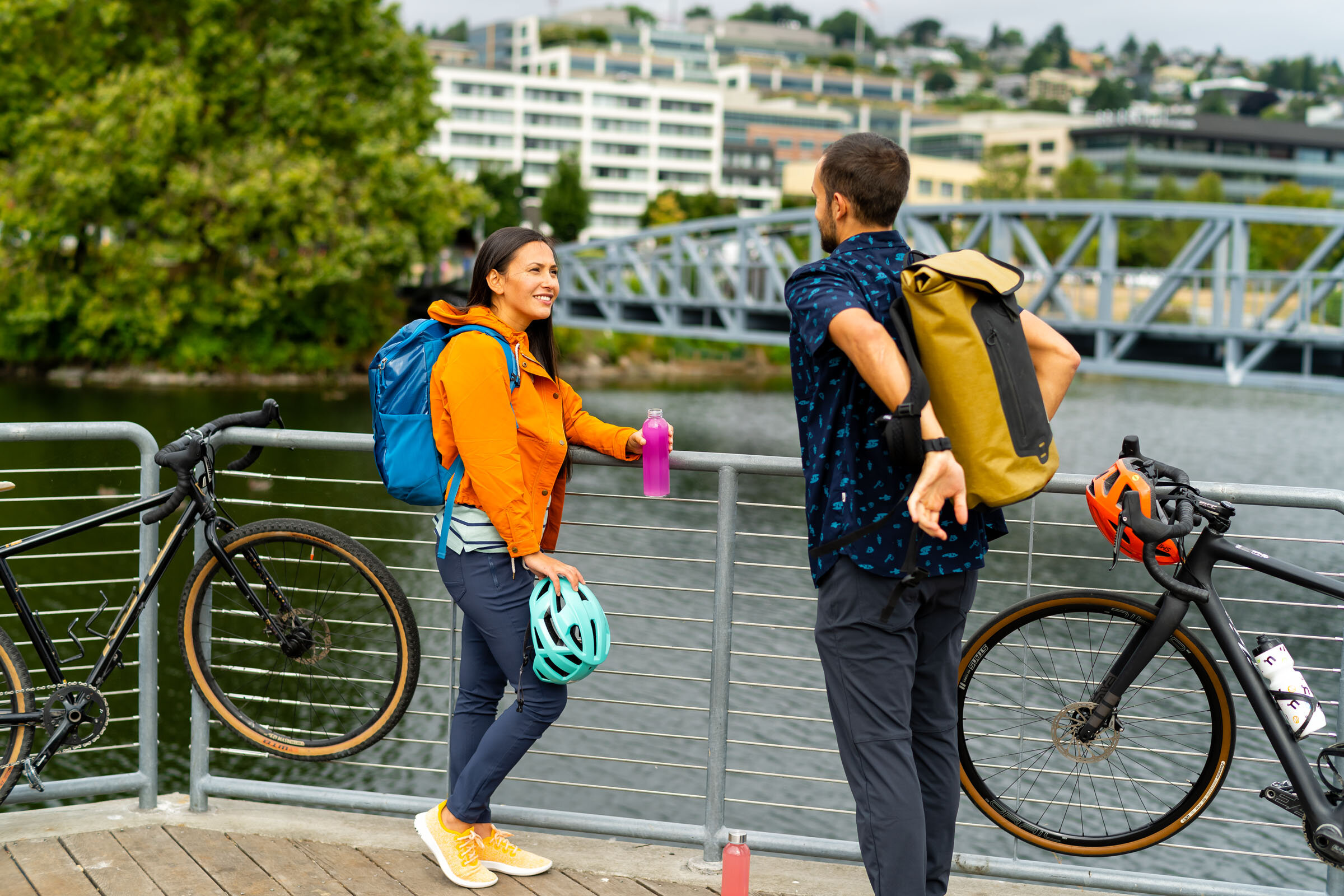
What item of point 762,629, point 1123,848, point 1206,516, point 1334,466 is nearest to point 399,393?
point 1206,516

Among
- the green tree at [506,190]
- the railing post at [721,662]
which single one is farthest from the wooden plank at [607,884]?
the green tree at [506,190]

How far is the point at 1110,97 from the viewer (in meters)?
177

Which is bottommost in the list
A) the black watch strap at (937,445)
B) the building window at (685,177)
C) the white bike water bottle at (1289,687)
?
the white bike water bottle at (1289,687)

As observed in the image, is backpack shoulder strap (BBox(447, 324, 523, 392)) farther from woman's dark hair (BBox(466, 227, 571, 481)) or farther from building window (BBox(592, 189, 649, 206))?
building window (BBox(592, 189, 649, 206))

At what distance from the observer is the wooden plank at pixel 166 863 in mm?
3207

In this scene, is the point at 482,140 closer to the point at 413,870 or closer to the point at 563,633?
the point at 413,870

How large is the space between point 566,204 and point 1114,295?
→ 51.1m

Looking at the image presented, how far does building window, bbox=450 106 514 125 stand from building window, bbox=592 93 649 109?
22.3ft

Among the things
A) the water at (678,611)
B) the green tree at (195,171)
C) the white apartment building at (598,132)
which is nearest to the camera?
the water at (678,611)

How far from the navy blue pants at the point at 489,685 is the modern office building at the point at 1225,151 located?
112 metres

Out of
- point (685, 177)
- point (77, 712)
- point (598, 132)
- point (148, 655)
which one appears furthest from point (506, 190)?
point (77, 712)

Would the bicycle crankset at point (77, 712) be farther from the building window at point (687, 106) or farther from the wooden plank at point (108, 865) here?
the building window at point (687, 106)

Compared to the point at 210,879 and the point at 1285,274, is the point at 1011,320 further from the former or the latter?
the point at 1285,274

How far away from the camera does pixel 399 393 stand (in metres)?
3.02
